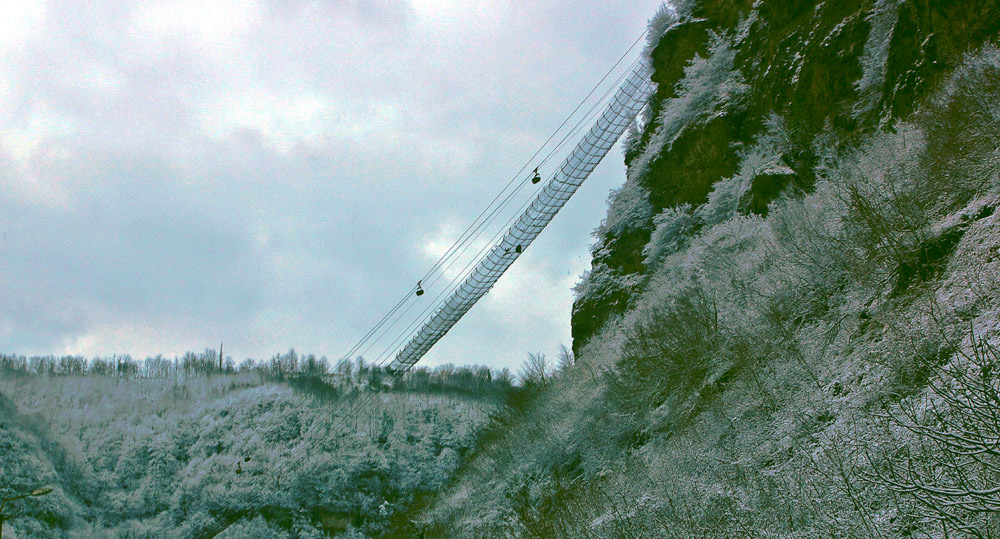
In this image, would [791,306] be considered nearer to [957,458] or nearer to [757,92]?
[957,458]

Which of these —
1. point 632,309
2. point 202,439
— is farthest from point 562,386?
point 202,439

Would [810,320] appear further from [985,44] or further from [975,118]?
[985,44]

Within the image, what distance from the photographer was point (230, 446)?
59469 millimetres

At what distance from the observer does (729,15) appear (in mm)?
29719

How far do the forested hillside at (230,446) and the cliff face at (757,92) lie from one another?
21892 millimetres

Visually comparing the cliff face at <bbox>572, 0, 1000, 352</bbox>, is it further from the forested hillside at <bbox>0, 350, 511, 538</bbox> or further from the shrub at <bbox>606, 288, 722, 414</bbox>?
the forested hillside at <bbox>0, 350, 511, 538</bbox>

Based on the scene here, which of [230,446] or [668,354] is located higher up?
[230,446]

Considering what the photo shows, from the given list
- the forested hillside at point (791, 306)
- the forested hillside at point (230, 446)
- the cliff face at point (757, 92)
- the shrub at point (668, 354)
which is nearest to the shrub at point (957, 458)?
the forested hillside at point (791, 306)

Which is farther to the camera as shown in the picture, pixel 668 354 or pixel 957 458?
pixel 668 354

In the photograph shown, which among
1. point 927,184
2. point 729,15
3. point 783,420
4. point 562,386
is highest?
point 729,15

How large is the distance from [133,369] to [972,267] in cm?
8133

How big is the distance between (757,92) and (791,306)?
12697 millimetres

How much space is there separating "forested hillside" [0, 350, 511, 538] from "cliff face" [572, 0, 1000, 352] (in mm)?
21892

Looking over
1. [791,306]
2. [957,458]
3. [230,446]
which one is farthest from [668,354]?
[230,446]
